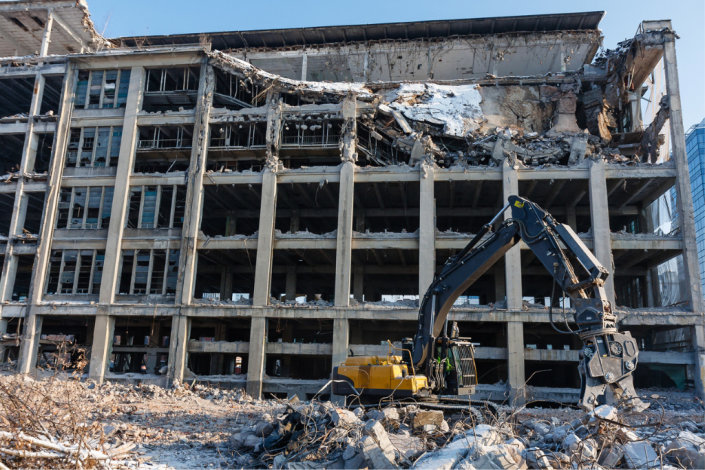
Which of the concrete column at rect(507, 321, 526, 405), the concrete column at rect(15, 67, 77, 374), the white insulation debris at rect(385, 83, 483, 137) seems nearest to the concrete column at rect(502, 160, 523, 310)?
the concrete column at rect(507, 321, 526, 405)

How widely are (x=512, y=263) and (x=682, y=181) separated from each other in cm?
834

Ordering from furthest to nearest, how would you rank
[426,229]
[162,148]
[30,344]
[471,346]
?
[162,148] < [30,344] < [426,229] < [471,346]

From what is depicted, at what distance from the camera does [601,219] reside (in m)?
24.0

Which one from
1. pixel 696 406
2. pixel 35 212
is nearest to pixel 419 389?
pixel 696 406

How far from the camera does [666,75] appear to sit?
2564 centimetres

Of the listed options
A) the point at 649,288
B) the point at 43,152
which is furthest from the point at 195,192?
the point at 649,288

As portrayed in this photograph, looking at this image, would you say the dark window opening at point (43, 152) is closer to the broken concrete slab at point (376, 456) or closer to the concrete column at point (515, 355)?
the concrete column at point (515, 355)

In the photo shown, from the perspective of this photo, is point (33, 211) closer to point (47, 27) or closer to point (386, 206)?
point (47, 27)

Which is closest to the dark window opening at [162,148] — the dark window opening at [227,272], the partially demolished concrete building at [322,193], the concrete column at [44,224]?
the partially demolished concrete building at [322,193]

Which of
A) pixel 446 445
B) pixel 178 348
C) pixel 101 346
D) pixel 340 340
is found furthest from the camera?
pixel 101 346

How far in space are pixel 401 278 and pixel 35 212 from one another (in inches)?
862

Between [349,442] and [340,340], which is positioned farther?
[340,340]

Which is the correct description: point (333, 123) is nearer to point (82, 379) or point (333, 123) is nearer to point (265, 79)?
point (265, 79)

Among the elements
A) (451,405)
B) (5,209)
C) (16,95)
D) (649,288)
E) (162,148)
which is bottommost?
(451,405)
